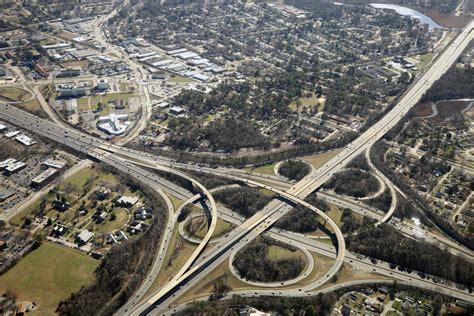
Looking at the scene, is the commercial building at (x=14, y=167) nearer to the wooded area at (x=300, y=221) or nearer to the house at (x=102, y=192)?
the house at (x=102, y=192)

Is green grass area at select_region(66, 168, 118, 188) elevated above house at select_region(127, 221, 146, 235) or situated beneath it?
situated beneath

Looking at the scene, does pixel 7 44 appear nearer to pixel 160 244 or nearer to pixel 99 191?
pixel 99 191

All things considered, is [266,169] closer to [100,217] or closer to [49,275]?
[100,217]

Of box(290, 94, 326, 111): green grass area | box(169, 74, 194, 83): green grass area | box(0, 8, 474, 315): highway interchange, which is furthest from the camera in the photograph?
box(169, 74, 194, 83): green grass area

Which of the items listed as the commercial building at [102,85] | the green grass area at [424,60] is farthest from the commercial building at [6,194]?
the green grass area at [424,60]

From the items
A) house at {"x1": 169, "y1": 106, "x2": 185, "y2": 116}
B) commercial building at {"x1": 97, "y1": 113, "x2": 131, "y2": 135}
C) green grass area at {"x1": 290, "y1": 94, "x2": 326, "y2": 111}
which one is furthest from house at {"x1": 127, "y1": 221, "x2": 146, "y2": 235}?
green grass area at {"x1": 290, "y1": 94, "x2": 326, "y2": 111}

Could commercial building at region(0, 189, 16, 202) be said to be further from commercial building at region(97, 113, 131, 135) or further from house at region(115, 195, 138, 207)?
commercial building at region(97, 113, 131, 135)

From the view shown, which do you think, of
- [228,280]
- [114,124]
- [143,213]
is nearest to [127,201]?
[143,213]

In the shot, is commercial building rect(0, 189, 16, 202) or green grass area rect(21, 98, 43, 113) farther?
green grass area rect(21, 98, 43, 113)
